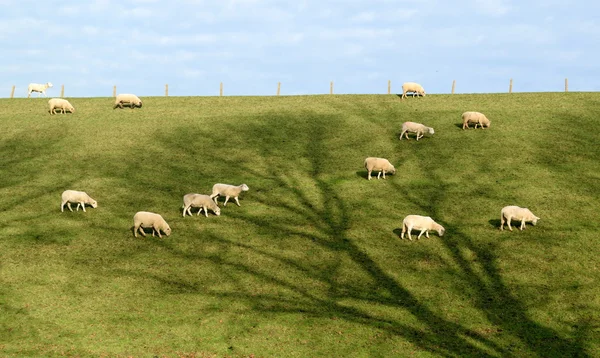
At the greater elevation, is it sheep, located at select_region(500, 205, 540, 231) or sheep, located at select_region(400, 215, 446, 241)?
sheep, located at select_region(500, 205, 540, 231)

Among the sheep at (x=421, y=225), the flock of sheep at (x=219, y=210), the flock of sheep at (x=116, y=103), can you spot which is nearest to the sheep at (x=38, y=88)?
the flock of sheep at (x=116, y=103)

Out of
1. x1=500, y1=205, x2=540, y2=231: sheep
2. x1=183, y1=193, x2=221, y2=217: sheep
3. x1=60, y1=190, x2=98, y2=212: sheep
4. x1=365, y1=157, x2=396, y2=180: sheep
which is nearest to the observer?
x1=500, y1=205, x2=540, y2=231: sheep

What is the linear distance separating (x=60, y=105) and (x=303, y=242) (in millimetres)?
32360

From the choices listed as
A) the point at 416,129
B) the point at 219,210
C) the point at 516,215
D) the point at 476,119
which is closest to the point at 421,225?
the point at 516,215

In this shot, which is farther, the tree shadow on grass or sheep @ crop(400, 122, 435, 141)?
sheep @ crop(400, 122, 435, 141)

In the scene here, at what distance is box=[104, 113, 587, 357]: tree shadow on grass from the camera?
67.8 ft

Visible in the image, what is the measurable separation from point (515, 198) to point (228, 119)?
23796mm

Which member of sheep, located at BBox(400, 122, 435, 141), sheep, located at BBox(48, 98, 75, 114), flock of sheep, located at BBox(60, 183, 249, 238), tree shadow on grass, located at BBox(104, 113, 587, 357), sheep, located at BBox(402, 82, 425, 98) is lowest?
tree shadow on grass, located at BBox(104, 113, 587, 357)

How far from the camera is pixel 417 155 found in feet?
131

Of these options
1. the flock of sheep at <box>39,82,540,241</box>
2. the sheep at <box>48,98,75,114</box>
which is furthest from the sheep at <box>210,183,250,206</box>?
the sheep at <box>48,98,75,114</box>

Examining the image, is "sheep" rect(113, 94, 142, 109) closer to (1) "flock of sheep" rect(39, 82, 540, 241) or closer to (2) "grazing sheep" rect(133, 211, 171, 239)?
(1) "flock of sheep" rect(39, 82, 540, 241)

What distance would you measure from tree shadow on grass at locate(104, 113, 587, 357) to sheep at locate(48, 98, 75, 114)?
23742 millimetres

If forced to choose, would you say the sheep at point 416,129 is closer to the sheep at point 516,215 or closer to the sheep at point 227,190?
the sheep at point 516,215

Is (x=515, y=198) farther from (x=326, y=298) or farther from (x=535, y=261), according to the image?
(x=326, y=298)
